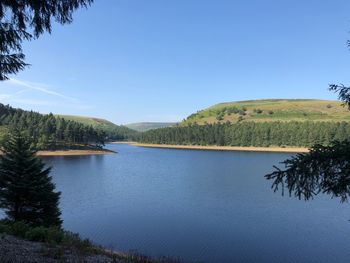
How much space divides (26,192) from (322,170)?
75.9 feet

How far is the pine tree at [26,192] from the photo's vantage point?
25.9 m

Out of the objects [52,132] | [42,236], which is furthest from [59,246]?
[52,132]

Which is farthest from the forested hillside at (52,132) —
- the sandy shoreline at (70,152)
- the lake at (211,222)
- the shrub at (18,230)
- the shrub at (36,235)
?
the shrub at (36,235)

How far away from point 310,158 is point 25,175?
77.9 ft

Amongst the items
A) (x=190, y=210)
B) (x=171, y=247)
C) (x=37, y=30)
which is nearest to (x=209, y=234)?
(x=171, y=247)

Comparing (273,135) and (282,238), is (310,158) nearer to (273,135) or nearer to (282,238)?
(282,238)

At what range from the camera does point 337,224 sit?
3434 centimetres

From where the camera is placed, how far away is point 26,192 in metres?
26.1

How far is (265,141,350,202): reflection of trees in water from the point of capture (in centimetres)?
809

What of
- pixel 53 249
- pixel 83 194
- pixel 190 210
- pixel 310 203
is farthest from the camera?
pixel 83 194

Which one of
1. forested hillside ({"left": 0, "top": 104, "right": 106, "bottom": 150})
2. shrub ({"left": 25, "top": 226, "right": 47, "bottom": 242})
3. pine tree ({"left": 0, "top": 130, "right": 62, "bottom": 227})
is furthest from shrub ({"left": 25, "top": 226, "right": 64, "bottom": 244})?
forested hillside ({"left": 0, "top": 104, "right": 106, "bottom": 150})

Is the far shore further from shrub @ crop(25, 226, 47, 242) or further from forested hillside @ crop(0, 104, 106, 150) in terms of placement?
shrub @ crop(25, 226, 47, 242)

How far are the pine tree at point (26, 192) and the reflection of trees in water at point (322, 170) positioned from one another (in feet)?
69.1

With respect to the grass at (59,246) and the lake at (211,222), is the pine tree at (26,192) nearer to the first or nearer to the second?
the lake at (211,222)
